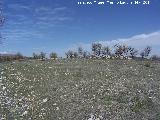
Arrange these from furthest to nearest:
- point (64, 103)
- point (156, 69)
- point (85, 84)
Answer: point (156, 69) → point (85, 84) → point (64, 103)

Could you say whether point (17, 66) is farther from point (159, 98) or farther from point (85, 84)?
point (159, 98)

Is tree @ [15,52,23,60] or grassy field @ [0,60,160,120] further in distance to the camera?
tree @ [15,52,23,60]

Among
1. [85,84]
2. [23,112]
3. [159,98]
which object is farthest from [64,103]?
[159,98]

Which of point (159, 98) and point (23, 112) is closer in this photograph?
point (23, 112)

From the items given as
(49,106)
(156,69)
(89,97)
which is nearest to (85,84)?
(89,97)

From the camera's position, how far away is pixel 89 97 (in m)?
25.5

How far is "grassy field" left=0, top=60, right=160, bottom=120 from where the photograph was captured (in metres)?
22.6

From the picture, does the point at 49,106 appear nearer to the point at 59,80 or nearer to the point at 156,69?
the point at 59,80

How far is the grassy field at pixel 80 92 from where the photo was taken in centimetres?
2262

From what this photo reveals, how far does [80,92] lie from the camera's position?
2678 centimetres

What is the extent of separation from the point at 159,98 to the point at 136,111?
3181mm

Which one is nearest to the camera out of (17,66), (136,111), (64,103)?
(136,111)

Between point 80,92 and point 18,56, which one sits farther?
point 18,56

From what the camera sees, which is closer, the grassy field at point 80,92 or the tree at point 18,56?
the grassy field at point 80,92
